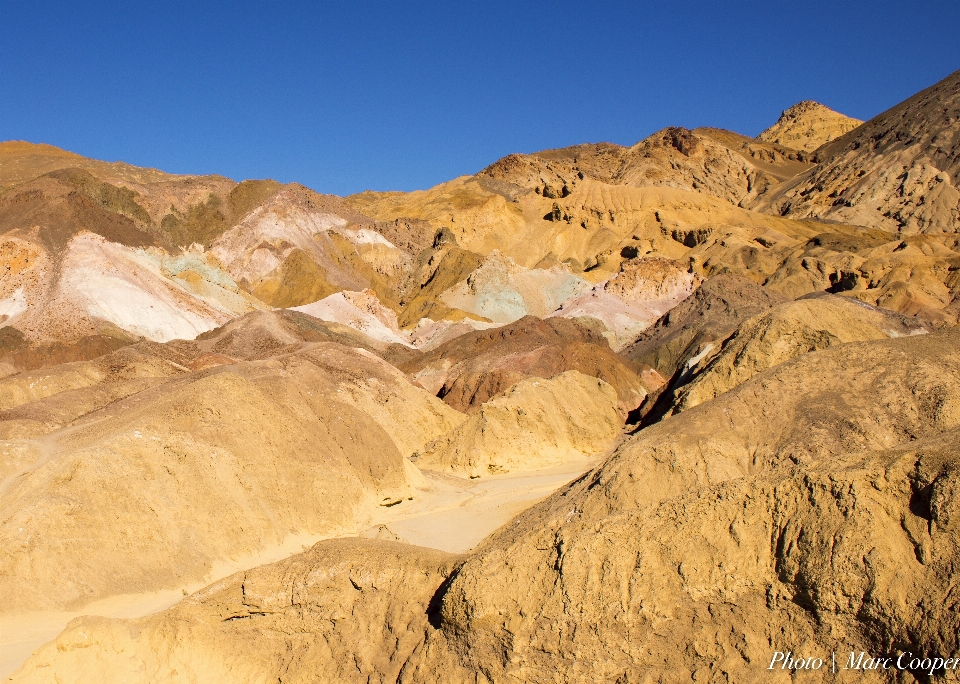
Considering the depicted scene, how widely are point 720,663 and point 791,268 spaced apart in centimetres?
5574

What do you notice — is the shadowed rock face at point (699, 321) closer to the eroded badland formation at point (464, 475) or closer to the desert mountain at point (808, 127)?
the eroded badland formation at point (464, 475)

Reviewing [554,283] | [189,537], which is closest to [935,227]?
[554,283]

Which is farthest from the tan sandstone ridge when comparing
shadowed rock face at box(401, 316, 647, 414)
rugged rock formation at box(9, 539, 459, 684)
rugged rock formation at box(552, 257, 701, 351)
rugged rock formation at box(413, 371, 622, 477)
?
rugged rock formation at box(552, 257, 701, 351)

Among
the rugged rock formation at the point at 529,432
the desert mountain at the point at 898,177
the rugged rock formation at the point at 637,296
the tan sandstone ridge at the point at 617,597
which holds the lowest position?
the tan sandstone ridge at the point at 617,597

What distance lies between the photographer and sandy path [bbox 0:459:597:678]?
13312 mm

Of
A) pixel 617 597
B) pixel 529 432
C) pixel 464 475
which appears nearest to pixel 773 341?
pixel 529 432

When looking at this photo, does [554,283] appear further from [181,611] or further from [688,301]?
[181,611]

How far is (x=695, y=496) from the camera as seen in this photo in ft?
30.8

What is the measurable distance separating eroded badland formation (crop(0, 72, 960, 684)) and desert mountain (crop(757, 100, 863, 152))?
258 ft

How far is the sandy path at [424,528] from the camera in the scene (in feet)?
43.7

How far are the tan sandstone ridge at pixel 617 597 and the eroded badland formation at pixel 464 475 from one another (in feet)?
0.10

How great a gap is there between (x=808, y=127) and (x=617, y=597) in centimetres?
13765

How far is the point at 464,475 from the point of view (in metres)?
24.9

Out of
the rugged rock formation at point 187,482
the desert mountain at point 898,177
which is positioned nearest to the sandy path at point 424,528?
the rugged rock formation at point 187,482
